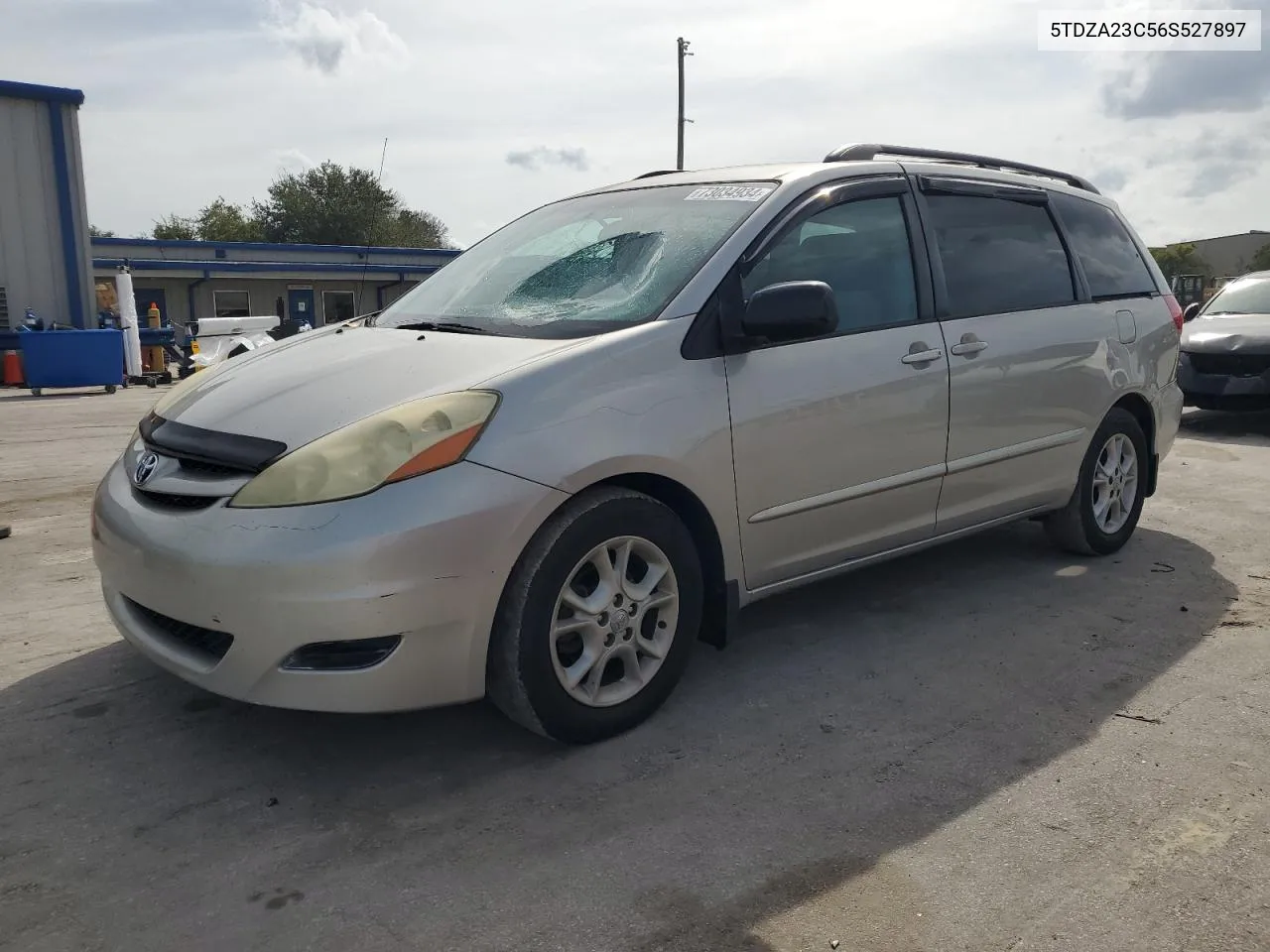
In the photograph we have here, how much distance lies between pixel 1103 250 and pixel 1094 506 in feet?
4.10

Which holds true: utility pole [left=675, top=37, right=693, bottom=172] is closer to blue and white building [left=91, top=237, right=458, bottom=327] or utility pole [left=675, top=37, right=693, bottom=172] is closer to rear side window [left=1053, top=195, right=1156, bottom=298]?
blue and white building [left=91, top=237, right=458, bottom=327]

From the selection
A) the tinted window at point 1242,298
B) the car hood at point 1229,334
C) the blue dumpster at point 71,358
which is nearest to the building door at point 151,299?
the blue dumpster at point 71,358

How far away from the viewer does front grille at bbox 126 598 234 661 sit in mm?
2766

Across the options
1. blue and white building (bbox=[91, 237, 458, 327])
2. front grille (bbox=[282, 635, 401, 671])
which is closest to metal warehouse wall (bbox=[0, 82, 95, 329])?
blue and white building (bbox=[91, 237, 458, 327])

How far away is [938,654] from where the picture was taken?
385cm

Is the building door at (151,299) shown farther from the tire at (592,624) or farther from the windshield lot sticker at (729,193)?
the tire at (592,624)

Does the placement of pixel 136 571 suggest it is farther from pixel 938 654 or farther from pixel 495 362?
pixel 938 654

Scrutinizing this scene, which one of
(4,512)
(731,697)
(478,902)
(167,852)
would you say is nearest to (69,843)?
(167,852)

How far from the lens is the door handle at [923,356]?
Result: 3.84m

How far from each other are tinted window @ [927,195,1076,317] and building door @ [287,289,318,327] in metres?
33.7

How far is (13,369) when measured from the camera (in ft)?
58.1

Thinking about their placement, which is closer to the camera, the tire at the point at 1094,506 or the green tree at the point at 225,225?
the tire at the point at 1094,506

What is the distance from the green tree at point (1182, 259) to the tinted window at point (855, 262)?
65.4 m

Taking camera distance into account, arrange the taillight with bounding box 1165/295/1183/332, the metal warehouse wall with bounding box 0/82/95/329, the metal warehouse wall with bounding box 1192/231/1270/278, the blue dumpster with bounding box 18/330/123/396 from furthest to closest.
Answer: the metal warehouse wall with bounding box 1192/231/1270/278, the metal warehouse wall with bounding box 0/82/95/329, the blue dumpster with bounding box 18/330/123/396, the taillight with bounding box 1165/295/1183/332
